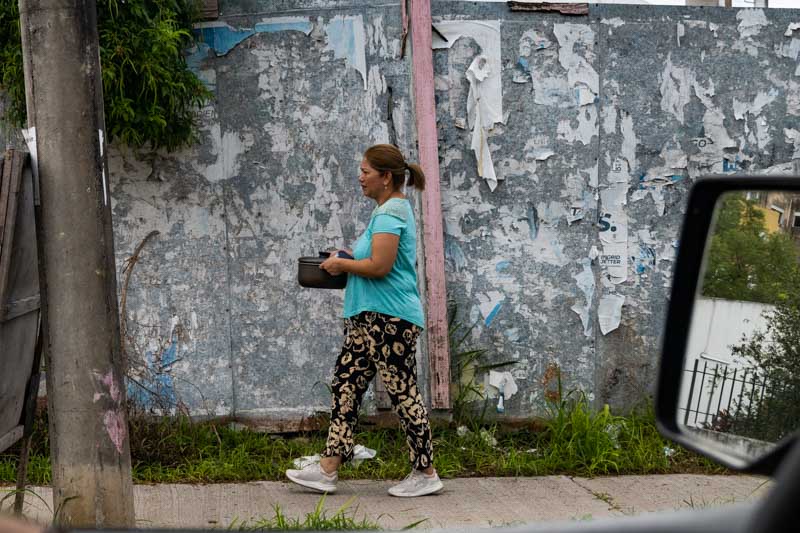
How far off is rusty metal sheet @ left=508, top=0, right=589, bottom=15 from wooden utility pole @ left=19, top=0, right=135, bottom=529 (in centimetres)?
292

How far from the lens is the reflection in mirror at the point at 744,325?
169 cm

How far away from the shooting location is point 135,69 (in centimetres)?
538

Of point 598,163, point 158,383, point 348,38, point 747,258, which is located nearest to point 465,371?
point 598,163

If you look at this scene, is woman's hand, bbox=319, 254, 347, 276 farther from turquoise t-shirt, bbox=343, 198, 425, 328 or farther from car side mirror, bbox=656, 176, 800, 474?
car side mirror, bbox=656, 176, 800, 474

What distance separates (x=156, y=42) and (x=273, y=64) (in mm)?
842

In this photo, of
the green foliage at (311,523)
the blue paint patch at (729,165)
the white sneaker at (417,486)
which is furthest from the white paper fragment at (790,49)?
the green foliage at (311,523)

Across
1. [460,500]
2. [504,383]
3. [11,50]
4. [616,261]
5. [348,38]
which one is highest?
[348,38]

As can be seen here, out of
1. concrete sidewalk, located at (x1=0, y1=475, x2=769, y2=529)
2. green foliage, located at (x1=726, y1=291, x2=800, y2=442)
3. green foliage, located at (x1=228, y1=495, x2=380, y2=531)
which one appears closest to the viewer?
green foliage, located at (x1=726, y1=291, x2=800, y2=442)

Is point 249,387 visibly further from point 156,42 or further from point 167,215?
point 156,42

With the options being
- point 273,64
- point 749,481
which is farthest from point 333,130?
point 749,481

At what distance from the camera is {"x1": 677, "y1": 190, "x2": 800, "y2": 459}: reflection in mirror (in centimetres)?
169

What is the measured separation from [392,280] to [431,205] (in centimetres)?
103

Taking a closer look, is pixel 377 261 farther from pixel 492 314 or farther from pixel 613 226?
pixel 613 226

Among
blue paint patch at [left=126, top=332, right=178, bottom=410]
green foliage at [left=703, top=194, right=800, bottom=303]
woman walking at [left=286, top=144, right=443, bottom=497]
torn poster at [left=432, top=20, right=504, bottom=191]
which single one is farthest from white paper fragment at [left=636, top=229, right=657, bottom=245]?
green foliage at [left=703, top=194, right=800, bottom=303]
